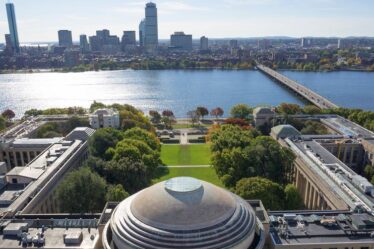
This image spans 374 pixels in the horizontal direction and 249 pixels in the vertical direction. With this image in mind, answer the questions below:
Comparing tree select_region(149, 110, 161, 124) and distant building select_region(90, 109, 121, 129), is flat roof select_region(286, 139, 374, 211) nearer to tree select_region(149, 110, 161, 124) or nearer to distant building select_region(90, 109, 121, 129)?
distant building select_region(90, 109, 121, 129)

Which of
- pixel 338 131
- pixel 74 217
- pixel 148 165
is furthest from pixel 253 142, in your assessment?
pixel 74 217

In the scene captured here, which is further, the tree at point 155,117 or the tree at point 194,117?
the tree at point 194,117

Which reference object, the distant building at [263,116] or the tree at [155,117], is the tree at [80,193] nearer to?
the distant building at [263,116]

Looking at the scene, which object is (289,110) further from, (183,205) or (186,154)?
(183,205)

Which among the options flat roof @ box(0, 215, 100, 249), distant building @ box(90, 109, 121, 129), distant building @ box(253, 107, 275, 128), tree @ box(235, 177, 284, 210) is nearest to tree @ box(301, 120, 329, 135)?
distant building @ box(253, 107, 275, 128)

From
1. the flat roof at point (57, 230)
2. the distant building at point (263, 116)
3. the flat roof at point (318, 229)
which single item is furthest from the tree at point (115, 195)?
the distant building at point (263, 116)

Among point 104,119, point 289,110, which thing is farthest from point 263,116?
point 104,119
